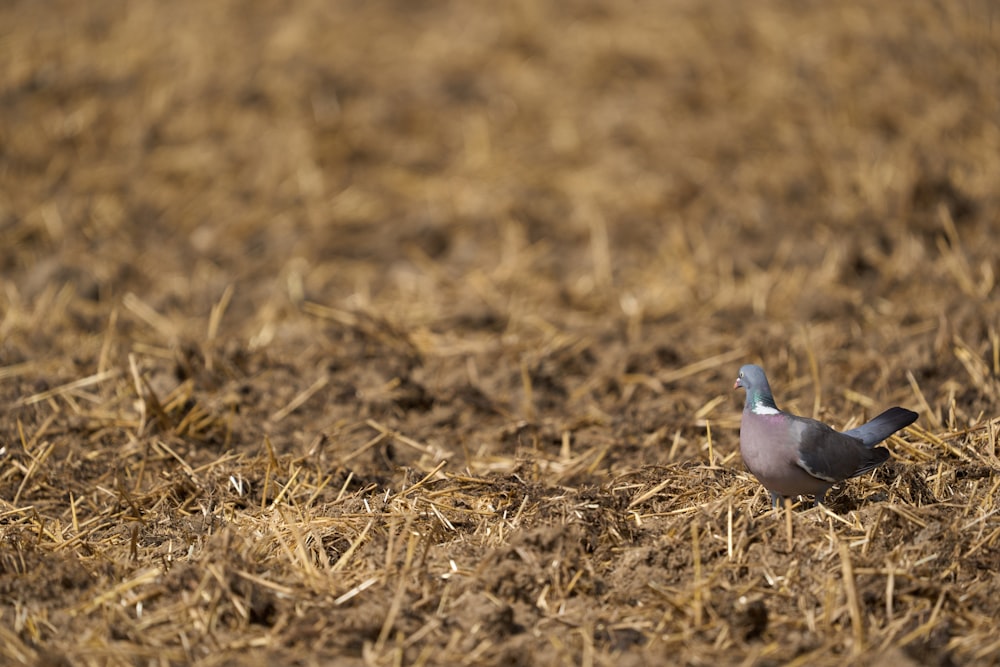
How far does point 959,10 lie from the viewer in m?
8.18

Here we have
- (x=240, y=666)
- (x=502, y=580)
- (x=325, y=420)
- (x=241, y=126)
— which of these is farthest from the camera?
(x=241, y=126)

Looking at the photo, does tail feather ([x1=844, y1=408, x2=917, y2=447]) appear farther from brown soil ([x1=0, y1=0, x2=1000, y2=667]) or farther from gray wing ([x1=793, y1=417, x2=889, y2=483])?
brown soil ([x1=0, y1=0, x2=1000, y2=667])

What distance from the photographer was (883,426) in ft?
11.4

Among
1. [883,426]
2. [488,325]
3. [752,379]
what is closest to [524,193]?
[488,325]

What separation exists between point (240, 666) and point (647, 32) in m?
6.69

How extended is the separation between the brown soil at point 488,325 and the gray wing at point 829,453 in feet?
0.61

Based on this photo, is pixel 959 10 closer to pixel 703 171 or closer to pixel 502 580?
pixel 703 171

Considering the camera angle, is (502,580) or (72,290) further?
(72,290)

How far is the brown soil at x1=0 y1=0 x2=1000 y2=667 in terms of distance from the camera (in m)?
3.16

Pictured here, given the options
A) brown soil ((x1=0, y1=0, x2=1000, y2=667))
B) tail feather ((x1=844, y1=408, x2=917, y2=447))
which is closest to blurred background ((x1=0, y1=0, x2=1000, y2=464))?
brown soil ((x1=0, y1=0, x2=1000, y2=667))

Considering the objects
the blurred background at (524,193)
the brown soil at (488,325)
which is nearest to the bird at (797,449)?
the brown soil at (488,325)

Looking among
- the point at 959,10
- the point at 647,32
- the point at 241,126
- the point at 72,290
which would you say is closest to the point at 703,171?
the point at 647,32

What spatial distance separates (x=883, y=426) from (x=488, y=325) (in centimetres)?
266

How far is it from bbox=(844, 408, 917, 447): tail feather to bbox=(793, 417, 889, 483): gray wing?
59mm
